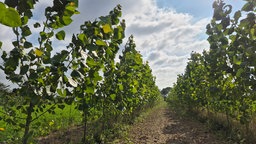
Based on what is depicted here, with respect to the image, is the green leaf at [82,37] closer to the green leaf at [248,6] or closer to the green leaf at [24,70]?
the green leaf at [24,70]

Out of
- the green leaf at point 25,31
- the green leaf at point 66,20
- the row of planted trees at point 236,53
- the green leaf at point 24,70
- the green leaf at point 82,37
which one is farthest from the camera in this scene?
the row of planted trees at point 236,53

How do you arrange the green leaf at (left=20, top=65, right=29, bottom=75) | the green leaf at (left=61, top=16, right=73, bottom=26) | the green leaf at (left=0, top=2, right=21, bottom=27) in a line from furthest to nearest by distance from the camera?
the green leaf at (left=20, top=65, right=29, bottom=75) → the green leaf at (left=61, top=16, right=73, bottom=26) → the green leaf at (left=0, top=2, right=21, bottom=27)

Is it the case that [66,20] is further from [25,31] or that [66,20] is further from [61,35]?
[25,31]

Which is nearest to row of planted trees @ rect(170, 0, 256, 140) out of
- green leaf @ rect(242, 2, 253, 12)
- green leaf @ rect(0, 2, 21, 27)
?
green leaf @ rect(242, 2, 253, 12)

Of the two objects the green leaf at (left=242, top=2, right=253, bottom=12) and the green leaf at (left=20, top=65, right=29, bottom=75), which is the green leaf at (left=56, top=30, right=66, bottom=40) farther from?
the green leaf at (left=242, top=2, right=253, bottom=12)

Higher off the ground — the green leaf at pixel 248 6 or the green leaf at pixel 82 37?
the green leaf at pixel 248 6

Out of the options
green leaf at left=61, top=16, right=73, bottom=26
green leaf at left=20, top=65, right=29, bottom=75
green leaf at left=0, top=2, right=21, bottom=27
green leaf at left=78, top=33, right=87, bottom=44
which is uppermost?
green leaf at left=61, top=16, right=73, bottom=26

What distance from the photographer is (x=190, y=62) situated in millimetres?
20031

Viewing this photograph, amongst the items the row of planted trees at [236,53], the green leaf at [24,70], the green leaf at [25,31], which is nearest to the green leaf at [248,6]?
the row of planted trees at [236,53]

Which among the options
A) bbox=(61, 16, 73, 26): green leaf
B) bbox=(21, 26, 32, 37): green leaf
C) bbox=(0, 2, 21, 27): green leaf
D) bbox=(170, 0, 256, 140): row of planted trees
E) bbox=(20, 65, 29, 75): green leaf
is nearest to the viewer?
bbox=(0, 2, 21, 27): green leaf

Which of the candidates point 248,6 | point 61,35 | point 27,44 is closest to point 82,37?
point 61,35

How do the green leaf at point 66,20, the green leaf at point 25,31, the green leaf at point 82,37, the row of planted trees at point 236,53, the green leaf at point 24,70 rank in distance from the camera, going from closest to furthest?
the green leaf at point 66,20 < the green leaf at point 24,70 < the green leaf at point 25,31 < the green leaf at point 82,37 < the row of planted trees at point 236,53

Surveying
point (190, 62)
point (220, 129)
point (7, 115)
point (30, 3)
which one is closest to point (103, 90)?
point (7, 115)

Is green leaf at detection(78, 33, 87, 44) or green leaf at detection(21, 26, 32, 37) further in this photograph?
green leaf at detection(78, 33, 87, 44)
